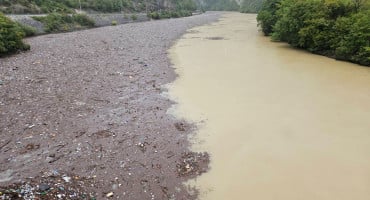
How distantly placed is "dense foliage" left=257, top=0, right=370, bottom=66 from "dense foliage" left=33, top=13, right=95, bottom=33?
1232 inches

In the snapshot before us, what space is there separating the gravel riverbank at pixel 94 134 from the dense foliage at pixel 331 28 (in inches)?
554

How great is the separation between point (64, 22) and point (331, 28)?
39.3 metres

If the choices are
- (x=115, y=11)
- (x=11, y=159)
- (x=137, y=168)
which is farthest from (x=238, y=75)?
(x=115, y=11)

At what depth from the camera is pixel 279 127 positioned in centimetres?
1180

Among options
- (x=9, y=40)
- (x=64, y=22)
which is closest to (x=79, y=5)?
(x=64, y=22)

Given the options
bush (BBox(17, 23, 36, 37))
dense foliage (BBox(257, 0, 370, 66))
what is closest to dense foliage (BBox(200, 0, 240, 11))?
bush (BBox(17, 23, 36, 37))

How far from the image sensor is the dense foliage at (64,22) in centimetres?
4347

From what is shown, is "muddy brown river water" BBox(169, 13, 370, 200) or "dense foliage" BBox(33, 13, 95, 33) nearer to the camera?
"muddy brown river water" BBox(169, 13, 370, 200)

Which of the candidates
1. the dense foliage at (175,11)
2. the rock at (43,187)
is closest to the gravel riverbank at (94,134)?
the rock at (43,187)

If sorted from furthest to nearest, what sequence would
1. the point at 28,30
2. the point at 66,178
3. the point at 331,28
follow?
the point at 28,30
the point at 331,28
the point at 66,178

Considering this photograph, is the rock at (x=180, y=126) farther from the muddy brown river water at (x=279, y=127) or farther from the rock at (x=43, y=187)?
the rock at (x=43, y=187)

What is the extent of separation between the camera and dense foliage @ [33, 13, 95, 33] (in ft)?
143

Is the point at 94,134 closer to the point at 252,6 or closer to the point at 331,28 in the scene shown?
the point at 331,28

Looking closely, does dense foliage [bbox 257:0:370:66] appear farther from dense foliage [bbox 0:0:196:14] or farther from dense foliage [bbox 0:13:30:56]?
dense foliage [bbox 0:0:196:14]
